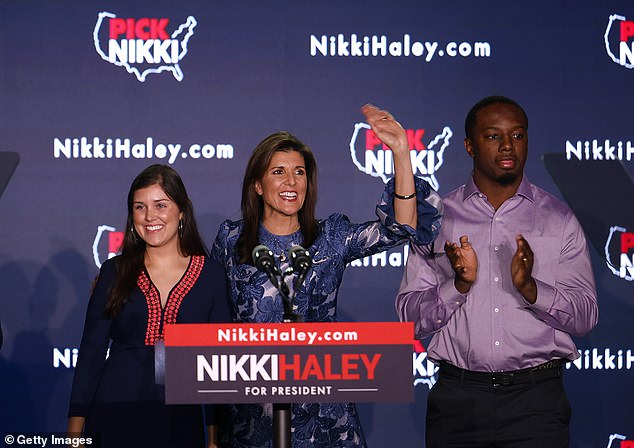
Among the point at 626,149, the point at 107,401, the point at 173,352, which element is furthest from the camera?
the point at 626,149

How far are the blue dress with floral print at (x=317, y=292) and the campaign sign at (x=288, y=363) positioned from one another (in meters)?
0.73

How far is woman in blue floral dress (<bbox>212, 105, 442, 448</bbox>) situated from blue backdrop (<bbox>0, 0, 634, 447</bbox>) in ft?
4.75

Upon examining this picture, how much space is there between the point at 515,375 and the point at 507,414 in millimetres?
122

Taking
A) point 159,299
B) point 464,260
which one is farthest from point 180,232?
point 464,260

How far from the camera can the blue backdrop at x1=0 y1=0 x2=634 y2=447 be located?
4.29 metres

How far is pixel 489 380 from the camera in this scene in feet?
9.03

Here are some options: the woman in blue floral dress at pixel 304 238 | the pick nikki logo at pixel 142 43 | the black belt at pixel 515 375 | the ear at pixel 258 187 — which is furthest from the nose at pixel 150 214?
the pick nikki logo at pixel 142 43

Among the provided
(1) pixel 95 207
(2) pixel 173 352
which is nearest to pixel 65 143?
(1) pixel 95 207

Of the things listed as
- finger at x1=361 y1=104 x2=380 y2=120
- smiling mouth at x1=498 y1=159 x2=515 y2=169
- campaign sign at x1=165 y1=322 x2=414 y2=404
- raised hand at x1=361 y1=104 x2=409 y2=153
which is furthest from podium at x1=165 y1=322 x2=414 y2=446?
smiling mouth at x1=498 y1=159 x2=515 y2=169

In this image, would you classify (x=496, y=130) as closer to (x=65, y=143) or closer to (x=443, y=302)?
(x=443, y=302)

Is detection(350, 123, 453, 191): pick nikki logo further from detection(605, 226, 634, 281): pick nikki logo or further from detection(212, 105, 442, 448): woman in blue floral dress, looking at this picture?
detection(212, 105, 442, 448): woman in blue floral dress

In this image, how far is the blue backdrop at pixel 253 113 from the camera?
4285mm

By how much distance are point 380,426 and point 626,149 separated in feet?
5.87

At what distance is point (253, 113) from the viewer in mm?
4305
